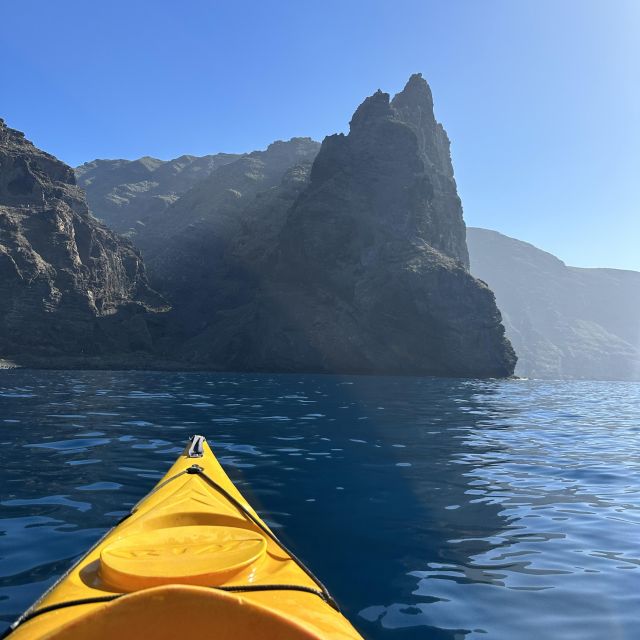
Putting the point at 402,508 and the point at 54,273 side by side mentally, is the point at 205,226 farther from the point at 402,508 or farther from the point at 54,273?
the point at 402,508

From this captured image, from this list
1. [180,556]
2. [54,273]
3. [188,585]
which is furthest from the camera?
[54,273]

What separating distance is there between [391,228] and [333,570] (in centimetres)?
8321

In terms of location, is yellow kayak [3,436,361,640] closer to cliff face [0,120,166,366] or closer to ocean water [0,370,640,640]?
ocean water [0,370,640,640]

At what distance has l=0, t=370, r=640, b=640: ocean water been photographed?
16.2 ft

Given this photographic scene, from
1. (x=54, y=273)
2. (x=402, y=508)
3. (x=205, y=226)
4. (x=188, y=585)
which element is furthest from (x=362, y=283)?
(x=188, y=585)

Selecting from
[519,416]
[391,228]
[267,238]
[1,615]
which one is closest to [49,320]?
[267,238]

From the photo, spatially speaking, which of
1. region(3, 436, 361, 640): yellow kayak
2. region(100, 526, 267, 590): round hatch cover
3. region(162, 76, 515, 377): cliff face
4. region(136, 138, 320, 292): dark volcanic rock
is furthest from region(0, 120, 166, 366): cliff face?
region(100, 526, 267, 590): round hatch cover

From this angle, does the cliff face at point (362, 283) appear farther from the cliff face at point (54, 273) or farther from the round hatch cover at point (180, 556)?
the round hatch cover at point (180, 556)

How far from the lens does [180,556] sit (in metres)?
3.80

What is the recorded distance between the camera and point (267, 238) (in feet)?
337

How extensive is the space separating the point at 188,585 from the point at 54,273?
82.2 meters

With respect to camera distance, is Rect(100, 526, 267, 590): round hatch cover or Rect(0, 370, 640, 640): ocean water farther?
Rect(0, 370, 640, 640): ocean water

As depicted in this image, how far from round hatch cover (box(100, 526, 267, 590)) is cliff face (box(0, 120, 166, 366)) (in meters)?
67.3

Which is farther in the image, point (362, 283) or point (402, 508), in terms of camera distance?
point (362, 283)
